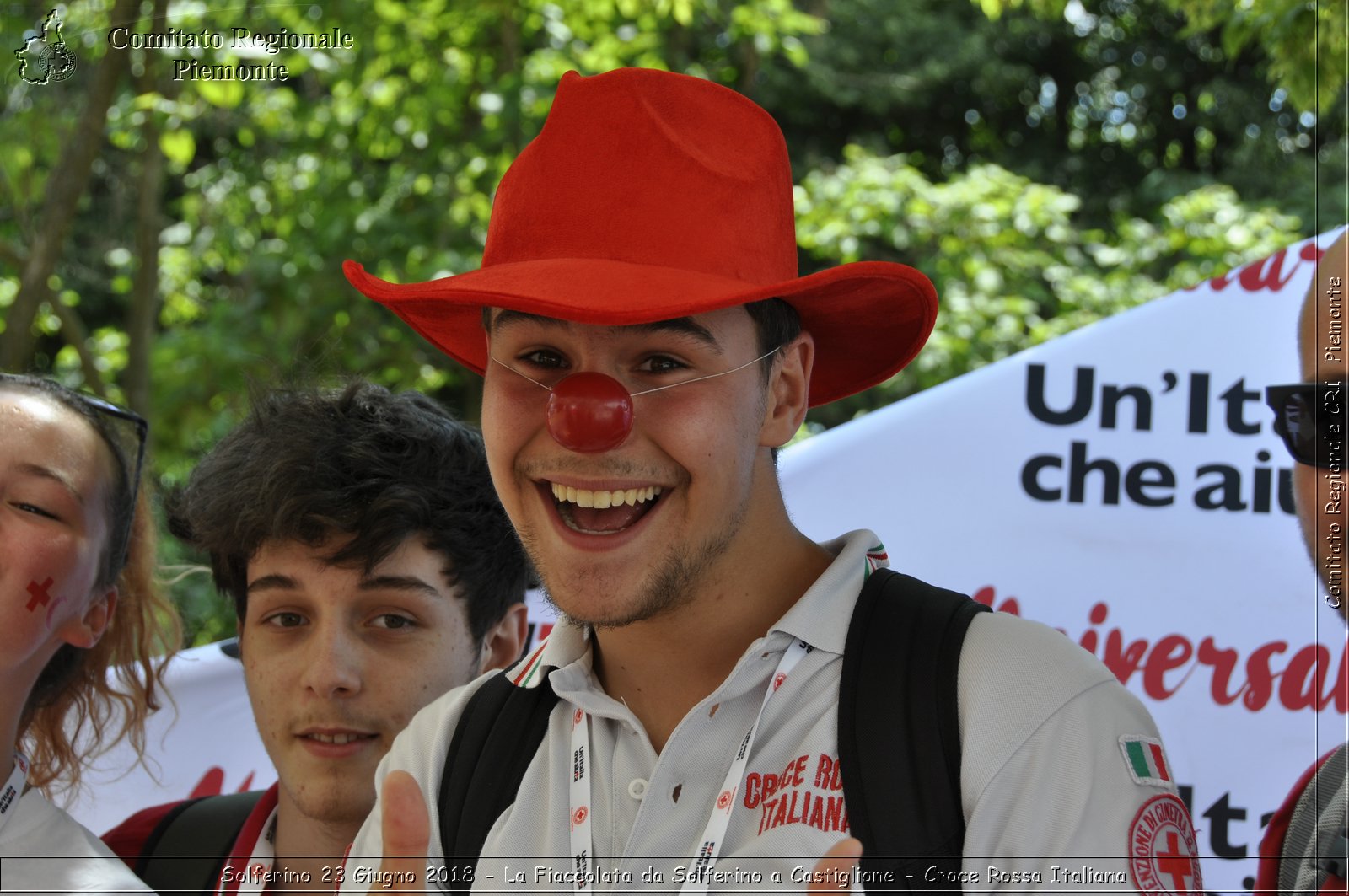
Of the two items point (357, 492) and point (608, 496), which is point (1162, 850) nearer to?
point (608, 496)

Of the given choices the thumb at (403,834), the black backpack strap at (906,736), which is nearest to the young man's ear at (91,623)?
the thumb at (403,834)

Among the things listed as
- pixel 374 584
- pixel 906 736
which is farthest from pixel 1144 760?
pixel 374 584

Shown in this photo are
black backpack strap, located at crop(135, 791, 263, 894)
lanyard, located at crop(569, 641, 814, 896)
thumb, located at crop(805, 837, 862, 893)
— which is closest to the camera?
thumb, located at crop(805, 837, 862, 893)

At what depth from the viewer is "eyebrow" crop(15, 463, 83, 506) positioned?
7.80ft

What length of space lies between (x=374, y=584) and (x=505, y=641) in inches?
13.9

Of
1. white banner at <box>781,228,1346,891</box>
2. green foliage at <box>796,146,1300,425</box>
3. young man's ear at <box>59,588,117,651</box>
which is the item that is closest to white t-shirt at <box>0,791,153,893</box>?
young man's ear at <box>59,588,117,651</box>

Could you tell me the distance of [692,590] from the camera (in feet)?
6.24

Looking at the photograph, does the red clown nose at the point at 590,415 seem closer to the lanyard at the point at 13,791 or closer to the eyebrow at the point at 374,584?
the eyebrow at the point at 374,584

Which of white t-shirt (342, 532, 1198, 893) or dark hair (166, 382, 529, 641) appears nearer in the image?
white t-shirt (342, 532, 1198, 893)

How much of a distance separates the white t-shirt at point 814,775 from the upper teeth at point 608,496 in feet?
0.84

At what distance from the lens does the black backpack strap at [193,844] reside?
257cm

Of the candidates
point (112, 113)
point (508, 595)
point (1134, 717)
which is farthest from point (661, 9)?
point (1134, 717)

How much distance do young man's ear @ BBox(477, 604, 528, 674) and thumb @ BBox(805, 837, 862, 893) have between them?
1266mm

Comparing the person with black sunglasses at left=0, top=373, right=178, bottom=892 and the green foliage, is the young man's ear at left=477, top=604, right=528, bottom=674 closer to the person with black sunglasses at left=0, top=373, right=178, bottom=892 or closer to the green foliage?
the person with black sunglasses at left=0, top=373, right=178, bottom=892
